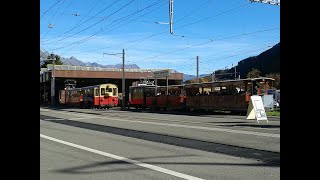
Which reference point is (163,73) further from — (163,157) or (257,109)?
(163,157)

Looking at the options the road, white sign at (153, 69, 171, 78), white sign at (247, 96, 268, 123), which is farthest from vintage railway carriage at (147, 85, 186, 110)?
the road

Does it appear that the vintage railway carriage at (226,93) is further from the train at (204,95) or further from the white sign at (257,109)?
the white sign at (257,109)

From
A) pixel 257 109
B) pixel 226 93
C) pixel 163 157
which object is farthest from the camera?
pixel 226 93

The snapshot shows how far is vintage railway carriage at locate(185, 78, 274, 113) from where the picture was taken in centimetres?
3512

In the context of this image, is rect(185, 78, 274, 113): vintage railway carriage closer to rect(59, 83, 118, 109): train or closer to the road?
rect(59, 83, 118, 109): train

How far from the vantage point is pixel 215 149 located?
11.6 meters

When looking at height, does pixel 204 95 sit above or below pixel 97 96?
above

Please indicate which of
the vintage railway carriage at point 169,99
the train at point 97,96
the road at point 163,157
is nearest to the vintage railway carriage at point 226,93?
the vintage railway carriage at point 169,99

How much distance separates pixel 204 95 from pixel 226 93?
12.0 ft

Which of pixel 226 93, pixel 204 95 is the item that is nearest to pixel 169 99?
pixel 204 95

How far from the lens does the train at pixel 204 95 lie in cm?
3541

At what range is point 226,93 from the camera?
124 ft
